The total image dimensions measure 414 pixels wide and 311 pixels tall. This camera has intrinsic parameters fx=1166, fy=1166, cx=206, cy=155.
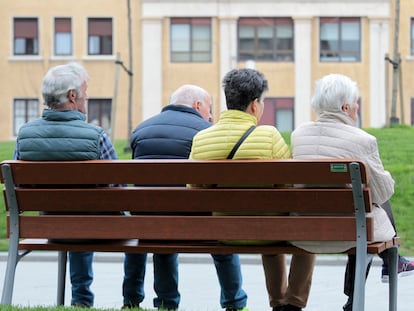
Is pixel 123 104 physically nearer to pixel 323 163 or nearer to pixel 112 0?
pixel 112 0

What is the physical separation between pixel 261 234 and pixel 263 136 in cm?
64

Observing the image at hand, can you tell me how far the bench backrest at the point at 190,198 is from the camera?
258 inches

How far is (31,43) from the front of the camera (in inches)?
2232

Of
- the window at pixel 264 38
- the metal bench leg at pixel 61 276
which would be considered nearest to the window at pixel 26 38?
the window at pixel 264 38

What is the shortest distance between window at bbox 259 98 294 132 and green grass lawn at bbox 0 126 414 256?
982 inches

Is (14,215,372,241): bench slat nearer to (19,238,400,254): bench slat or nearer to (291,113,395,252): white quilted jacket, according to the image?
(19,238,400,254): bench slat

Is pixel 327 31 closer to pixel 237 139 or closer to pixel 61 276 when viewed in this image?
pixel 61 276

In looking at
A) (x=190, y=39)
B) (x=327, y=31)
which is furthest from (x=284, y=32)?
(x=190, y=39)

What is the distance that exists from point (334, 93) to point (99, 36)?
163ft

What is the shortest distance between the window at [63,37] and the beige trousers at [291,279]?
49.9 m

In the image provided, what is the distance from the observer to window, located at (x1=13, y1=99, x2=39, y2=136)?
57312mm

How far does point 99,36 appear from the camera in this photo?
56.3m

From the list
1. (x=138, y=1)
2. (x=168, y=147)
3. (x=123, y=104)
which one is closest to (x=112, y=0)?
(x=138, y=1)

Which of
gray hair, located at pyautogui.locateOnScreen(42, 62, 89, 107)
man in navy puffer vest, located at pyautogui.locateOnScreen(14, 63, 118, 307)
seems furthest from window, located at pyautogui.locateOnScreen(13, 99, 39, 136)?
gray hair, located at pyautogui.locateOnScreen(42, 62, 89, 107)
